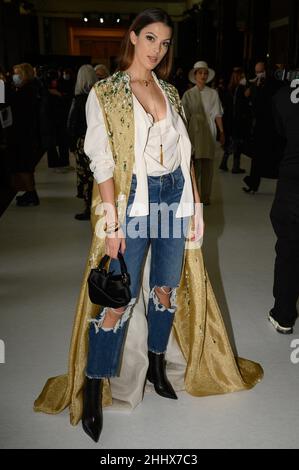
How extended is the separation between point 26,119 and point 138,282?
11.8ft

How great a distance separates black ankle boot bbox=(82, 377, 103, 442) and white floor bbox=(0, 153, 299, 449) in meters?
0.05

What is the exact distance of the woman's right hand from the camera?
5.54 ft

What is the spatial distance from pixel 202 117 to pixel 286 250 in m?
2.68

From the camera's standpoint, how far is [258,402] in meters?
2.09

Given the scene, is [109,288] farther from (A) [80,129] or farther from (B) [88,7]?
(B) [88,7]

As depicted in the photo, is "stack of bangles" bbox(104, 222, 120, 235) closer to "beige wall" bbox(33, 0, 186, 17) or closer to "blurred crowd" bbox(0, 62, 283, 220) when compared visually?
"blurred crowd" bbox(0, 62, 283, 220)

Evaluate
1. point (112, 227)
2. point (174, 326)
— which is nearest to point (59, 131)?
point (174, 326)

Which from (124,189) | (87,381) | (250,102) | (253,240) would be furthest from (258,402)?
(250,102)

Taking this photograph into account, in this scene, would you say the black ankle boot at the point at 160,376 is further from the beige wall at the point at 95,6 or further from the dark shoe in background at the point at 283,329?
the beige wall at the point at 95,6

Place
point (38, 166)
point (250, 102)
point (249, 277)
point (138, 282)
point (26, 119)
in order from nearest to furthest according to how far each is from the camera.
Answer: point (138, 282), point (249, 277), point (26, 119), point (250, 102), point (38, 166)

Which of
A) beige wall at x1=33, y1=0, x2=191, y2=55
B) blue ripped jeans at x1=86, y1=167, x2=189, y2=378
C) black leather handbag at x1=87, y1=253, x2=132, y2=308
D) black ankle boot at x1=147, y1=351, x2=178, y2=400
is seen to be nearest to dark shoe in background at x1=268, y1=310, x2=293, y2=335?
black ankle boot at x1=147, y1=351, x2=178, y2=400

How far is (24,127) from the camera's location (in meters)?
4.99

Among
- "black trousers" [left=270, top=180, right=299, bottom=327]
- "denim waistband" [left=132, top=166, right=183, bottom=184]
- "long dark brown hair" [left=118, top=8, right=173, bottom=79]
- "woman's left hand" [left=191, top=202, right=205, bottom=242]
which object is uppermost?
"long dark brown hair" [left=118, top=8, right=173, bottom=79]
